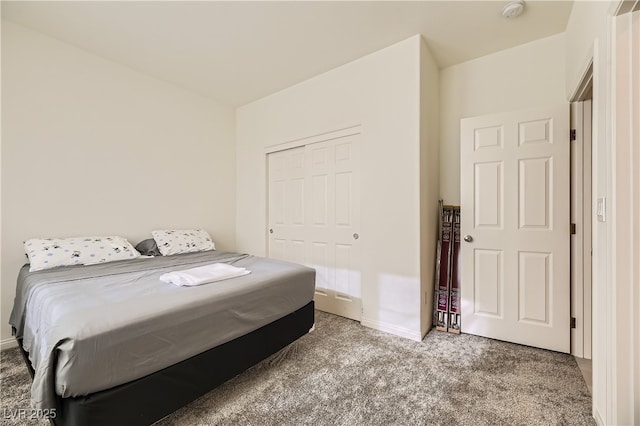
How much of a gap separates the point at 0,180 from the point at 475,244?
406cm

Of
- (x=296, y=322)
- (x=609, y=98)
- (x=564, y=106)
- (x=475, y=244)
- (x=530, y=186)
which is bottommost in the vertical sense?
(x=296, y=322)

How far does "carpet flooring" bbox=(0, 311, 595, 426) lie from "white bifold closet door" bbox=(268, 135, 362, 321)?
78 centimetres

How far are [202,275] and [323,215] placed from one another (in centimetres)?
159

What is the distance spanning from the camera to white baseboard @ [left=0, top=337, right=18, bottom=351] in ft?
7.25

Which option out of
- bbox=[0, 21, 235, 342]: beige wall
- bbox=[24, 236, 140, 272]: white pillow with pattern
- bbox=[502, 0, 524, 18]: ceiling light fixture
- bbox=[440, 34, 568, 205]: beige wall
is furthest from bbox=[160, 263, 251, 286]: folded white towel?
bbox=[502, 0, 524, 18]: ceiling light fixture

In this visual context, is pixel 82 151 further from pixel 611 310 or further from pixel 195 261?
pixel 611 310

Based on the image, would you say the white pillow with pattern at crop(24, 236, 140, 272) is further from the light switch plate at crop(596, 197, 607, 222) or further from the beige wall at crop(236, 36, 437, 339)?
the light switch plate at crop(596, 197, 607, 222)

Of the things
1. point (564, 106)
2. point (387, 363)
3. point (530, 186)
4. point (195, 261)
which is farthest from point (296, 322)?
point (564, 106)

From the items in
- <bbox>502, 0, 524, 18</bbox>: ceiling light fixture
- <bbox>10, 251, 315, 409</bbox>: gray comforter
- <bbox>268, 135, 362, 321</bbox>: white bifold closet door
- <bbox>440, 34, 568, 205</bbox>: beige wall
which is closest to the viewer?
<bbox>10, 251, 315, 409</bbox>: gray comforter

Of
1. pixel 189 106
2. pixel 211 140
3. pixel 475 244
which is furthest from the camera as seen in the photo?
pixel 211 140

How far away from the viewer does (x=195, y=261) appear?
8.27 ft

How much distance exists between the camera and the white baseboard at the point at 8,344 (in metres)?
2.21

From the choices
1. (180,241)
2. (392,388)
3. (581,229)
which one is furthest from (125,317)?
(581,229)

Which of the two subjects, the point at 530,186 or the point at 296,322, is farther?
the point at 530,186
